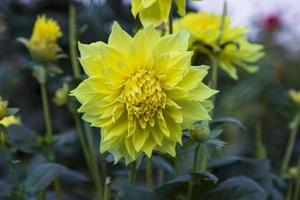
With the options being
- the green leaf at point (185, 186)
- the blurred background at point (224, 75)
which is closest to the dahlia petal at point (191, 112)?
the green leaf at point (185, 186)

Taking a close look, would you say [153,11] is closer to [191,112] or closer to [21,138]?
[191,112]

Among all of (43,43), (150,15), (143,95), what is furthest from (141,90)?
(43,43)

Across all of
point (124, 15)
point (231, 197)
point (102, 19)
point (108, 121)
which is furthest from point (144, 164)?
point (124, 15)

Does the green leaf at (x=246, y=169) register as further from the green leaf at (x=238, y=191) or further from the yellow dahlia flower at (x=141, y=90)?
the yellow dahlia flower at (x=141, y=90)

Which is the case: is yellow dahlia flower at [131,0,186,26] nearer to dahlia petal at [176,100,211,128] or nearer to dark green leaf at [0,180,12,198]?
dahlia petal at [176,100,211,128]

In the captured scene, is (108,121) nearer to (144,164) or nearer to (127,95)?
(127,95)

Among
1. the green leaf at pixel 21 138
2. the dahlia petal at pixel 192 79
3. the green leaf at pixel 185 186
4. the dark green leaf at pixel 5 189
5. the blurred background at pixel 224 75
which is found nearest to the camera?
the dahlia petal at pixel 192 79
